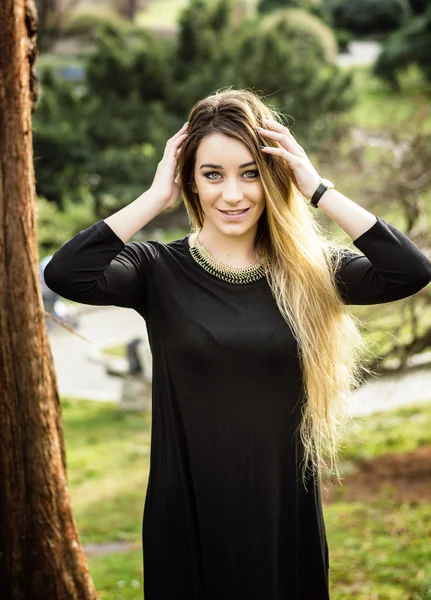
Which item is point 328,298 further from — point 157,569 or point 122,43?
point 122,43

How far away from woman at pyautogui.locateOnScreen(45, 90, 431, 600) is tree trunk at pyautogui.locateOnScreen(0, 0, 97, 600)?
729mm

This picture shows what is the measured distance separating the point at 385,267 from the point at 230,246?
1.54ft

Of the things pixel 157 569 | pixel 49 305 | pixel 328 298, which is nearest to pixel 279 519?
pixel 157 569

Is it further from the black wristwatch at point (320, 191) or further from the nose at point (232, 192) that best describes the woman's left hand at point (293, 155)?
the nose at point (232, 192)

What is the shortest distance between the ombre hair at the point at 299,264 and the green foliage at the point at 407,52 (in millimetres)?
23655

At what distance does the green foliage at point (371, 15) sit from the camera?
3066cm

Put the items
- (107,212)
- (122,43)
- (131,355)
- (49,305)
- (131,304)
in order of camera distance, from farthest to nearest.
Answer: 1. (107,212)
2. (122,43)
3. (49,305)
4. (131,355)
5. (131,304)

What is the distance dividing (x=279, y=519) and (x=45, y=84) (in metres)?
13.8

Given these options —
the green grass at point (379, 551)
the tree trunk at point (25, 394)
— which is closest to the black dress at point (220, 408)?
the tree trunk at point (25, 394)

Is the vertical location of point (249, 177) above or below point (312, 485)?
above

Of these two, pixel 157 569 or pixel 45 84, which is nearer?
pixel 157 569

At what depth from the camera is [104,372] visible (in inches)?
504

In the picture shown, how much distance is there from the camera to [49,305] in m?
13.0

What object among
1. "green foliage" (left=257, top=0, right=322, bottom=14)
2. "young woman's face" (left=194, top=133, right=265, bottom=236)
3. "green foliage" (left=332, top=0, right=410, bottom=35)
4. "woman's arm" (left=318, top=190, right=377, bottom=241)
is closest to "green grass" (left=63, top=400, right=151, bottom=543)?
"young woman's face" (left=194, top=133, right=265, bottom=236)
